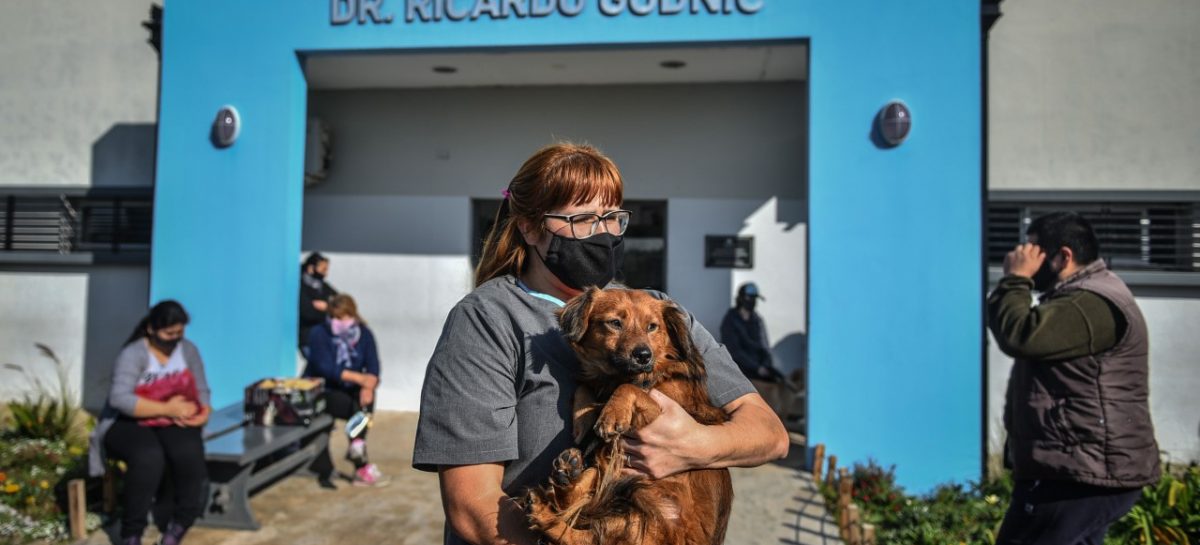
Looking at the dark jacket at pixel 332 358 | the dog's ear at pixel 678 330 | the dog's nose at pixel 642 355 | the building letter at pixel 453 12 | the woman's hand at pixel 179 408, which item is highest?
the building letter at pixel 453 12

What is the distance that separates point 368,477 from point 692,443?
563 cm

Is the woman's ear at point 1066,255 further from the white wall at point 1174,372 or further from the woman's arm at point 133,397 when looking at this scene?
the woman's arm at point 133,397

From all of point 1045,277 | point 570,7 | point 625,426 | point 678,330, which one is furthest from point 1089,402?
point 570,7

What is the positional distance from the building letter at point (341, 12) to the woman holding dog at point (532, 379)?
6162 millimetres

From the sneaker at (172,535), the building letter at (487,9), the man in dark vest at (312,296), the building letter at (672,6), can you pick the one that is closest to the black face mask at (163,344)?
the sneaker at (172,535)

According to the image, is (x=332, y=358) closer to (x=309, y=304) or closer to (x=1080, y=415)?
(x=309, y=304)

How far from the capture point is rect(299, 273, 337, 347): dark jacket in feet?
27.0

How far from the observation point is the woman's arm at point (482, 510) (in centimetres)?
161

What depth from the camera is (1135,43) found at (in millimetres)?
8242

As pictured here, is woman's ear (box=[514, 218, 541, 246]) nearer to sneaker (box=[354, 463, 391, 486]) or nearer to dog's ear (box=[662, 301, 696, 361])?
dog's ear (box=[662, 301, 696, 361])

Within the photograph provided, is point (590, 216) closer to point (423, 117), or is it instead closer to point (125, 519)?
point (125, 519)

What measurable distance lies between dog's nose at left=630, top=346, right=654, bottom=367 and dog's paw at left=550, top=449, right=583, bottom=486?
320 millimetres

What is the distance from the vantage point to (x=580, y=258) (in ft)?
6.47

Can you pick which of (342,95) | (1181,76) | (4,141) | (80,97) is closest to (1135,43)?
(1181,76)
